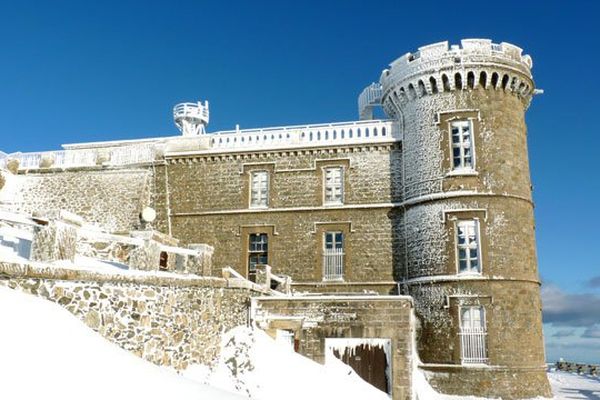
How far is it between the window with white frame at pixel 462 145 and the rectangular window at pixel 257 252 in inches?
315

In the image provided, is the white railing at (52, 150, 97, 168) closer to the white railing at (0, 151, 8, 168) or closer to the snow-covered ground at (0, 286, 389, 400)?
the white railing at (0, 151, 8, 168)

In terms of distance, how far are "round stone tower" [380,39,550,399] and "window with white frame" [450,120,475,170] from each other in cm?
4

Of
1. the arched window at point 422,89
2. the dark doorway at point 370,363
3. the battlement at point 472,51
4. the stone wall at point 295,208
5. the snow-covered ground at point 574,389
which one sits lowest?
the snow-covered ground at point 574,389

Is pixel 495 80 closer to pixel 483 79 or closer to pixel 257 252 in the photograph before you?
pixel 483 79

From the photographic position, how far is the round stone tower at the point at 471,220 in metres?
18.3

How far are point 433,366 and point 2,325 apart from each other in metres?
15.2

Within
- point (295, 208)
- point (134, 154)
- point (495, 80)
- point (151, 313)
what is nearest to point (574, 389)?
point (495, 80)

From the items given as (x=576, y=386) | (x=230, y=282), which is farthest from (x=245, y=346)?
(x=576, y=386)

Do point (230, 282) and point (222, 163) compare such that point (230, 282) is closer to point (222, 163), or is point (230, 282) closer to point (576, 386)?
point (222, 163)

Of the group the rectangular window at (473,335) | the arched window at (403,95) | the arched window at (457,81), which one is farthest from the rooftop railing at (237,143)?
the rectangular window at (473,335)

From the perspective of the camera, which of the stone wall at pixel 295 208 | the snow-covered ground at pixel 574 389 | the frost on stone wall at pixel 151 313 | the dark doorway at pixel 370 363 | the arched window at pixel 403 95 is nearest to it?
the frost on stone wall at pixel 151 313

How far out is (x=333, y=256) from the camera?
2173 centimetres

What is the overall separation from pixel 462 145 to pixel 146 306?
13868mm

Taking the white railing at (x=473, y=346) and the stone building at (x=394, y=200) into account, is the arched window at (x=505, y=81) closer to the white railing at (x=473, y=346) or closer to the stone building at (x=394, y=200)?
the stone building at (x=394, y=200)
